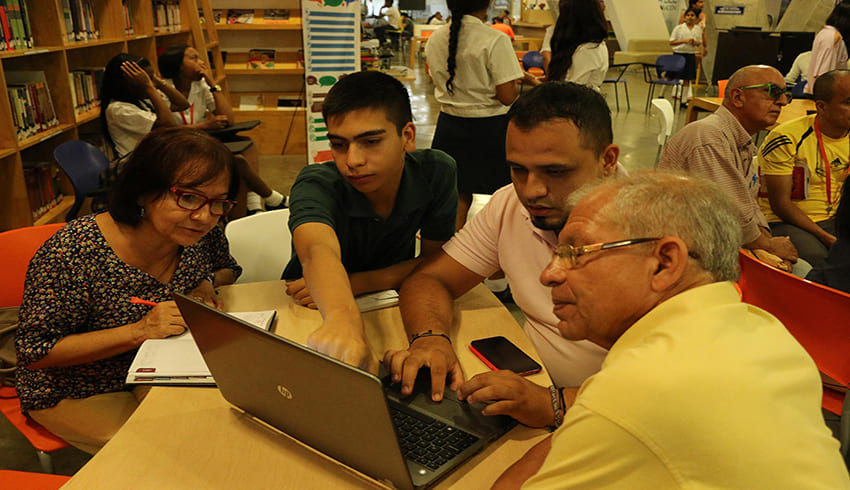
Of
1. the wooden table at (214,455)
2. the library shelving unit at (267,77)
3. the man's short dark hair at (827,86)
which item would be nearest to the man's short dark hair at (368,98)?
the wooden table at (214,455)

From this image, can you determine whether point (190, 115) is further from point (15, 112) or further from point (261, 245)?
point (261, 245)

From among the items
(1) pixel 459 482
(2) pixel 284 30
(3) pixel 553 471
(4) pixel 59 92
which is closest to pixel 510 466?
(1) pixel 459 482

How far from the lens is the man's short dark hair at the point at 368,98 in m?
1.72

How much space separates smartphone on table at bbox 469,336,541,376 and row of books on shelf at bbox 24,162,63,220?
318cm

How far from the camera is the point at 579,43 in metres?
4.08

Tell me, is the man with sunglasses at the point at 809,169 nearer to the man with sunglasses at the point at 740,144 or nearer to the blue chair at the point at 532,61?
the man with sunglasses at the point at 740,144

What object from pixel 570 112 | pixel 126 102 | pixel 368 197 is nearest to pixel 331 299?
pixel 368 197

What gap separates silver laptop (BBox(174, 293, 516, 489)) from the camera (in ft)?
2.93

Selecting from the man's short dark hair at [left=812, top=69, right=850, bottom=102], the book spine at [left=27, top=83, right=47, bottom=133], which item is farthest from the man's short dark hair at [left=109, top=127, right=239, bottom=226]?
the man's short dark hair at [left=812, top=69, right=850, bottom=102]

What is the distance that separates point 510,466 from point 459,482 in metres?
0.09

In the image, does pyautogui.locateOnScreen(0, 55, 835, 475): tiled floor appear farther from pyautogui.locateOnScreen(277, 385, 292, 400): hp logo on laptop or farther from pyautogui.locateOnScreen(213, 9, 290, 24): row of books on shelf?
pyautogui.locateOnScreen(213, 9, 290, 24): row of books on shelf

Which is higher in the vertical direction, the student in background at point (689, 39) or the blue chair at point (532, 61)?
the student in background at point (689, 39)

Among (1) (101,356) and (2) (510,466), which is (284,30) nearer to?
(1) (101,356)

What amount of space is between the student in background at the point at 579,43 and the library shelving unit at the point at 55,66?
3.06 metres
